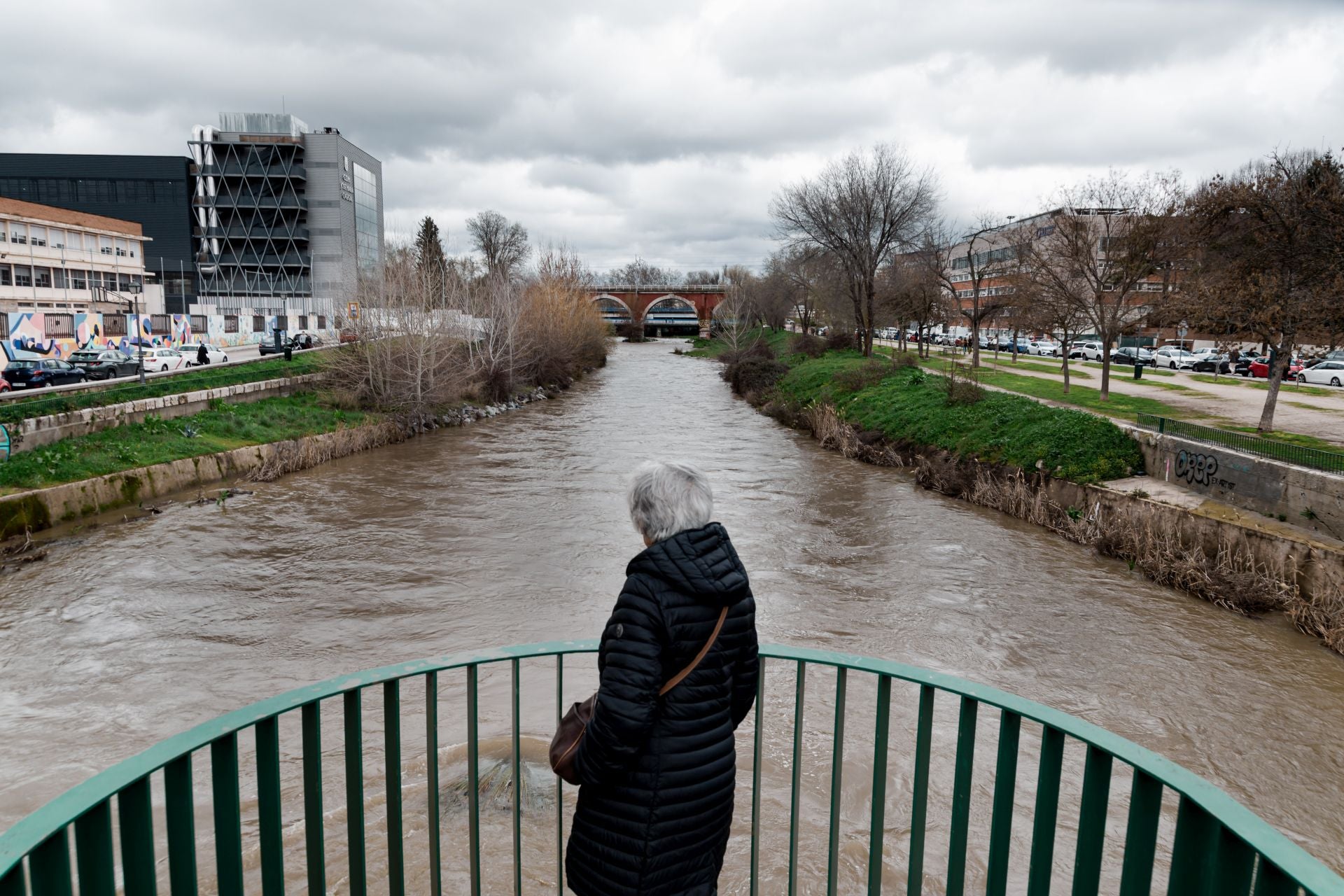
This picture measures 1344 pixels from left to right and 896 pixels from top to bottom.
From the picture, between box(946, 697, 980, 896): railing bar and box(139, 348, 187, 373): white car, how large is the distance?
4082 cm

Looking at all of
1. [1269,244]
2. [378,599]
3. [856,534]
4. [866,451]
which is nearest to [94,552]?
[378,599]

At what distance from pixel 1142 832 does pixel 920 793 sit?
0.82 meters

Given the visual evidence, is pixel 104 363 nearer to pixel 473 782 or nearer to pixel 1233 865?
pixel 473 782

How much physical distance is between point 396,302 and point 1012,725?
28954 mm

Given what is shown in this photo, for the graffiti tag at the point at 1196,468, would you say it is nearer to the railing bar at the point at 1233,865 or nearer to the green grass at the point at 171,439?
the railing bar at the point at 1233,865

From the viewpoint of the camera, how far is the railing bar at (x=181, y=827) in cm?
224

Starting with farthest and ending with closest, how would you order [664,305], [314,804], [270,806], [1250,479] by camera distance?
[664,305] → [1250,479] → [314,804] → [270,806]

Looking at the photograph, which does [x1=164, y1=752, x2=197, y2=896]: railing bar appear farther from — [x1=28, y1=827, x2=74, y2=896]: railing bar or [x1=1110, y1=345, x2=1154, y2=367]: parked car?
[x1=1110, y1=345, x2=1154, y2=367]: parked car

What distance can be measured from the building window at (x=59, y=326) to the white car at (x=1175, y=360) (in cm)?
4979

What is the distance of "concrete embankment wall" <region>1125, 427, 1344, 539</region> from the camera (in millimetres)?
12688

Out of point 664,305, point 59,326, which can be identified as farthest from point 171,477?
point 664,305

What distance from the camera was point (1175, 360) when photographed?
4300cm

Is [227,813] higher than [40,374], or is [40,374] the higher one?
[227,813]

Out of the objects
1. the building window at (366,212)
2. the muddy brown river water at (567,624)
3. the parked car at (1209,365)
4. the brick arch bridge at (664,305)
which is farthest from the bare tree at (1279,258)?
the brick arch bridge at (664,305)
